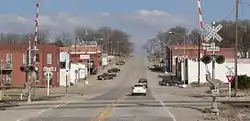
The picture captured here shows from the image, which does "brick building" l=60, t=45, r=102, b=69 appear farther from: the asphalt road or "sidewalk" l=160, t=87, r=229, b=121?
the asphalt road

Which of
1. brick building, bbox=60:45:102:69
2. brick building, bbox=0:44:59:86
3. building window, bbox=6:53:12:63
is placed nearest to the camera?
brick building, bbox=0:44:59:86

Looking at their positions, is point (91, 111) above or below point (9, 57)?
below

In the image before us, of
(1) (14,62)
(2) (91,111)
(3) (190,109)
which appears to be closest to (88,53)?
(1) (14,62)

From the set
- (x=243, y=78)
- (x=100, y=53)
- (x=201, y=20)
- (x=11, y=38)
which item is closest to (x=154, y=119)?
(x=201, y=20)

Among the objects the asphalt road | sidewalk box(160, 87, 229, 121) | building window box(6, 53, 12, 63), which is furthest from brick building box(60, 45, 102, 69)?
the asphalt road

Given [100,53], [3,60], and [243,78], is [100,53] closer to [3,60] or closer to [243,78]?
[3,60]

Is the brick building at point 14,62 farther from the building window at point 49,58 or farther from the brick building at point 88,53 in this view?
the brick building at point 88,53

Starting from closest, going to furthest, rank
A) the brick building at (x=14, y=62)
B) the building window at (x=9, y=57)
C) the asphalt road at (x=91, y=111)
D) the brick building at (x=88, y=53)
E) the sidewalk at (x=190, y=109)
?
the asphalt road at (x=91, y=111) < the sidewalk at (x=190, y=109) < the brick building at (x=14, y=62) < the building window at (x=9, y=57) < the brick building at (x=88, y=53)

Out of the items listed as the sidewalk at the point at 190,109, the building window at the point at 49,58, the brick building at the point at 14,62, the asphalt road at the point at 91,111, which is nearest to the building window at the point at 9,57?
the brick building at the point at 14,62

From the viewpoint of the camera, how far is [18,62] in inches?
3780

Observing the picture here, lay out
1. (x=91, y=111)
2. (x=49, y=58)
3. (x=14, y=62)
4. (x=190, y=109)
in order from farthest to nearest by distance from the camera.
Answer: (x=49, y=58), (x=14, y=62), (x=190, y=109), (x=91, y=111)

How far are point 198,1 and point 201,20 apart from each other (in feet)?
3.57

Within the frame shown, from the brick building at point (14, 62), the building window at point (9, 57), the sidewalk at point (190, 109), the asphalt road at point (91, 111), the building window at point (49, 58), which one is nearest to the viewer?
Result: the asphalt road at point (91, 111)

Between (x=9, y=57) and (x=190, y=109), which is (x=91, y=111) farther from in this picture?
(x=9, y=57)
